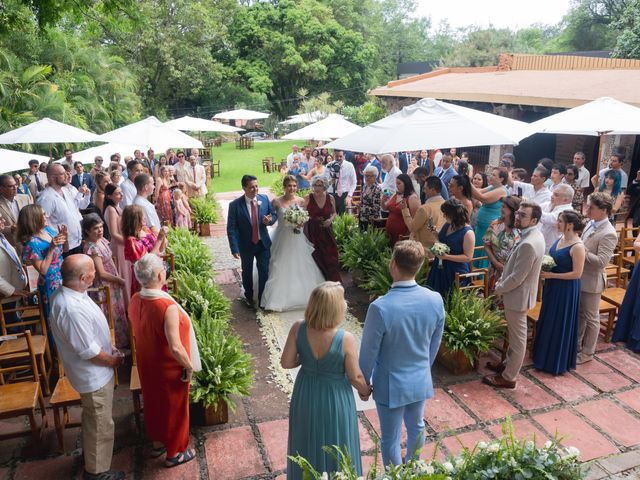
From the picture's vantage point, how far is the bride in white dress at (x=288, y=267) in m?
7.52

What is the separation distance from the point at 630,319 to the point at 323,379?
15.6 feet

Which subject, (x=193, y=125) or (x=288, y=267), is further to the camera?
(x=193, y=125)

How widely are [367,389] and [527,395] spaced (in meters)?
2.63

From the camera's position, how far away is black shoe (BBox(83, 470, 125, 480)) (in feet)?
13.1

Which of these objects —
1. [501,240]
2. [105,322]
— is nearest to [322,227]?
[501,240]

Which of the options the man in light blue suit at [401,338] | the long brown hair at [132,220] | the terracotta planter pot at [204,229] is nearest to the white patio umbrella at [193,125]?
the terracotta planter pot at [204,229]

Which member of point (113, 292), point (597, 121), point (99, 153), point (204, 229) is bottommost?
point (204, 229)

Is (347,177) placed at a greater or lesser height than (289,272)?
greater

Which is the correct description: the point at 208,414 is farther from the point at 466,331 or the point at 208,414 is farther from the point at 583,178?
the point at 583,178

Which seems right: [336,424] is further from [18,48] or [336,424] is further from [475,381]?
[18,48]

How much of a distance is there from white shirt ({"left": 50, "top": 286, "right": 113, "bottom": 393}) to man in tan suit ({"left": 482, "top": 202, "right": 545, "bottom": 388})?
369 cm

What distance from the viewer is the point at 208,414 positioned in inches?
189

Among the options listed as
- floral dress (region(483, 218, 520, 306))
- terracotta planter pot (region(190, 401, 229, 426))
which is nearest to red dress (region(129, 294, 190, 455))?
terracotta planter pot (region(190, 401, 229, 426))

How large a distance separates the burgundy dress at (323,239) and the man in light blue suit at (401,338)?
4237 mm
